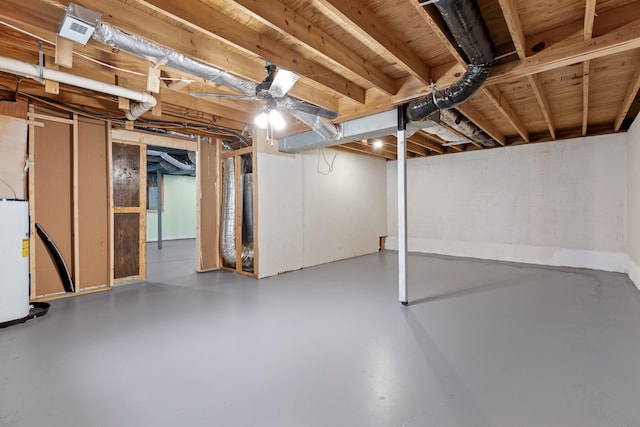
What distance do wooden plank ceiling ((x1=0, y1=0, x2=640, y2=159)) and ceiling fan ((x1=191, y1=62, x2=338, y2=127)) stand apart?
0.08 metres

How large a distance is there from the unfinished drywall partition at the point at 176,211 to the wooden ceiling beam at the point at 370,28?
30.3 feet

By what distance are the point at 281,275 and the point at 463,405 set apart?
11.2 ft

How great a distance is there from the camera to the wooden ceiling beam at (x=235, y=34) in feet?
5.87

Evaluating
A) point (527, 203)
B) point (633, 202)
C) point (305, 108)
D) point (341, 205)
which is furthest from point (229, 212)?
point (633, 202)

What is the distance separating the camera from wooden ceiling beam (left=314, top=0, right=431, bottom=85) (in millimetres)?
1754

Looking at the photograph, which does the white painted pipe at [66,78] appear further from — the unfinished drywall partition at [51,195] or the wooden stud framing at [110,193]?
the unfinished drywall partition at [51,195]

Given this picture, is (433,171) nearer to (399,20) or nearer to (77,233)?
(399,20)

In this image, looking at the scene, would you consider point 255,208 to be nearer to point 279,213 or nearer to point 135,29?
point 279,213

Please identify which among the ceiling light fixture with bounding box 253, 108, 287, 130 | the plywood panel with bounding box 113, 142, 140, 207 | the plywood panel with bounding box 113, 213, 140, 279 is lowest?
the plywood panel with bounding box 113, 213, 140, 279

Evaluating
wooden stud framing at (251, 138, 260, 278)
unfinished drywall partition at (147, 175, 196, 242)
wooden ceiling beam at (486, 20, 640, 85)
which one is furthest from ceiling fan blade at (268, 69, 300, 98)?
unfinished drywall partition at (147, 175, 196, 242)

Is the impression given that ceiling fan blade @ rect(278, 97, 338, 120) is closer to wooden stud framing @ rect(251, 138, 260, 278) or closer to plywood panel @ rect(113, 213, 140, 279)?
wooden stud framing @ rect(251, 138, 260, 278)

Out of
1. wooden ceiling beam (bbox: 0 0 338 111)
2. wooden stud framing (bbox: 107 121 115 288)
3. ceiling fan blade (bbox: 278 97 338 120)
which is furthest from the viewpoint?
wooden stud framing (bbox: 107 121 115 288)

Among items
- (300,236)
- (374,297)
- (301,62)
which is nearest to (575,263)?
(374,297)

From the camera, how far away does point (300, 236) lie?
5191 mm
